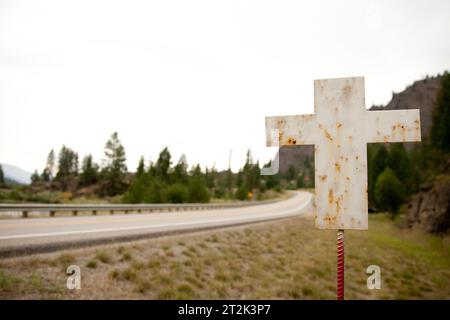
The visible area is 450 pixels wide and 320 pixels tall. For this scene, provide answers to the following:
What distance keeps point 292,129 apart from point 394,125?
994 mm

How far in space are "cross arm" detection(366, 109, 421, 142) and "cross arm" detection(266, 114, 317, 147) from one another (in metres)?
0.55

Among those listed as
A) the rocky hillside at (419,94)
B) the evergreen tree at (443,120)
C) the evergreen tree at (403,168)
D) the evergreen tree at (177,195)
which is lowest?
the evergreen tree at (177,195)

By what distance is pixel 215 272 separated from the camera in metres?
8.20

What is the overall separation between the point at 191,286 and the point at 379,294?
192 inches

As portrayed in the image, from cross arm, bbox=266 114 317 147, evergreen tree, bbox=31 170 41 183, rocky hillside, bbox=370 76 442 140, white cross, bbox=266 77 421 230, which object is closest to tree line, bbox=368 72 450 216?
white cross, bbox=266 77 421 230

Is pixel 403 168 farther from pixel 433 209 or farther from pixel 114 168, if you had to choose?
pixel 114 168

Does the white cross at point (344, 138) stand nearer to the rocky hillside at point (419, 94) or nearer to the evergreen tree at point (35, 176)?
the evergreen tree at point (35, 176)

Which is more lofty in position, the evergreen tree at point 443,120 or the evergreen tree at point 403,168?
the evergreen tree at point 443,120

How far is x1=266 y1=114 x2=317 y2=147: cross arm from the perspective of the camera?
3076 millimetres

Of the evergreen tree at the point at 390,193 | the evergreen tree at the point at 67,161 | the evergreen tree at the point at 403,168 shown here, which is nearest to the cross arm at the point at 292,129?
the evergreen tree at the point at 390,193

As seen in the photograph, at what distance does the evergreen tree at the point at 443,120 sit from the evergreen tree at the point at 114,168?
52072 millimetres

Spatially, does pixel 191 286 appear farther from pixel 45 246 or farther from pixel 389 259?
pixel 389 259

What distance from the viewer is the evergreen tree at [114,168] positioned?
60406 millimetres

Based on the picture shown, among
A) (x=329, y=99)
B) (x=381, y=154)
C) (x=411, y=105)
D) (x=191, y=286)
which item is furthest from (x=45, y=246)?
(x=411, y=105)
